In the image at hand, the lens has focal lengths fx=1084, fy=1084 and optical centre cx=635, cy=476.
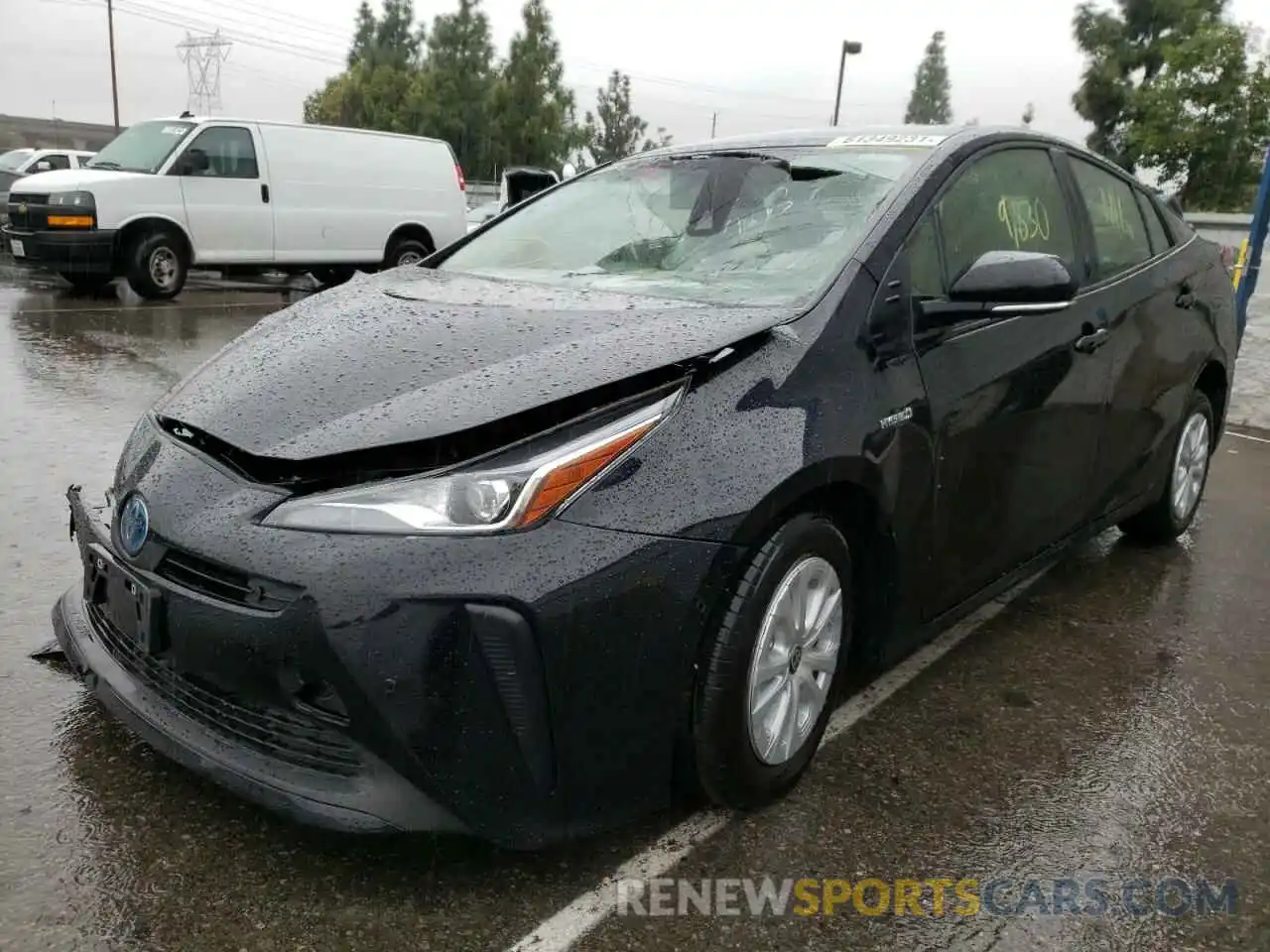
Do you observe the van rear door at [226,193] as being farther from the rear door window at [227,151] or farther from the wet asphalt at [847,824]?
the wet asphalt at [847,824]

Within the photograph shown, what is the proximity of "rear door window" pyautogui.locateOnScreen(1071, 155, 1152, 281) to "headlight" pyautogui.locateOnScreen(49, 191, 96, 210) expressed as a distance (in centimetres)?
1016

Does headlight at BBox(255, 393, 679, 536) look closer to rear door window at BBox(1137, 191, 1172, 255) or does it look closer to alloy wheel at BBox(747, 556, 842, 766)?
alloy wheel at BBox(747, 556, 842, 766)

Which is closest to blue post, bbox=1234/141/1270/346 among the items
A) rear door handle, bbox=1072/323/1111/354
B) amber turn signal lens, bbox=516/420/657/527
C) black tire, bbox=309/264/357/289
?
rear door handle, bbox=1072/323/1111/354

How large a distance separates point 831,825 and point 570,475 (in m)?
1.11

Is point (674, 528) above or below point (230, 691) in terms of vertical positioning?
above

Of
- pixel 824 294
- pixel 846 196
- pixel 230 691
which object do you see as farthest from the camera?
pixel 846 196

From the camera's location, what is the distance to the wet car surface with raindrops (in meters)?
2.08

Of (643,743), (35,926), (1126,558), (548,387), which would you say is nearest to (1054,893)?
(643,743)

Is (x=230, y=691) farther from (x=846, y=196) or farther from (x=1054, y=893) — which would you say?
(x=846, y=196)

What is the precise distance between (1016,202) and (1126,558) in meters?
1.99

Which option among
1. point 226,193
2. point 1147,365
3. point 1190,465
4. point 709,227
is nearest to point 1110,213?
point 1147,365

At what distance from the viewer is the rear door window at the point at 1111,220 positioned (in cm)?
370

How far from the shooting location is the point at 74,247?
11.0 metres

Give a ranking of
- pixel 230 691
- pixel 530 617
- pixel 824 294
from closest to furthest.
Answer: pixel 530 617, pixel 230 691, pixel 824 294
